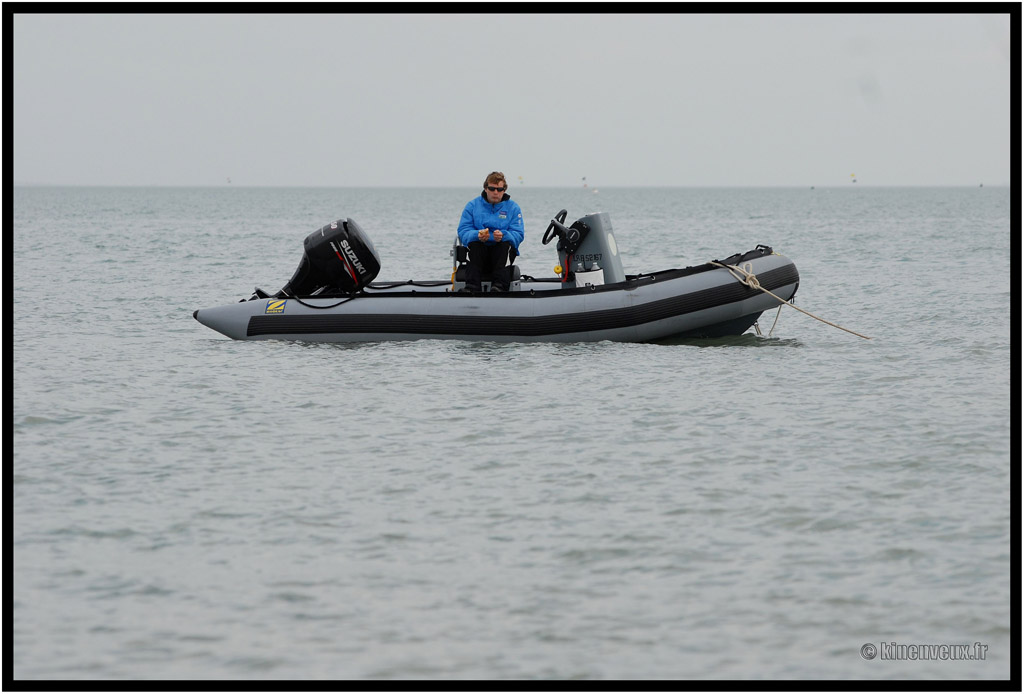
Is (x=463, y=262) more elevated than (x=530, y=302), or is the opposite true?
(x=463, y=262)

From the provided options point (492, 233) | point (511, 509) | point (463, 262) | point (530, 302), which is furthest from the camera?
point (463, 262)

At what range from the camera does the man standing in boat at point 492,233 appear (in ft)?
31.3

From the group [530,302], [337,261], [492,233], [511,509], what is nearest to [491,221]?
[492,233]

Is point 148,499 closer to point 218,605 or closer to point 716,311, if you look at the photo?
point 218,605

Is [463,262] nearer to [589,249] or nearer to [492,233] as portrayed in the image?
[492,233]

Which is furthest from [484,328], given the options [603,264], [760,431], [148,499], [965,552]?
[965,552]

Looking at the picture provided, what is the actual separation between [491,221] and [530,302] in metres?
0.85

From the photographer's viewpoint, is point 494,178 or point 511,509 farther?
point 494,178

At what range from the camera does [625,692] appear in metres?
3.34

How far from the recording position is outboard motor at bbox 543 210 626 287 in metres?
9.61

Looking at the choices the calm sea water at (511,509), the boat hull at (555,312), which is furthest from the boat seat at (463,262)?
the calm sea water at (511,509)

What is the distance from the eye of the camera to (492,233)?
9539 millimetres

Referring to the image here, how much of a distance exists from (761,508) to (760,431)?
5.10ft

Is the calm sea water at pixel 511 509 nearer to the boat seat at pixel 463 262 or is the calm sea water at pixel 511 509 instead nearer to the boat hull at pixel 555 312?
the boat hull at pixel 555 312
